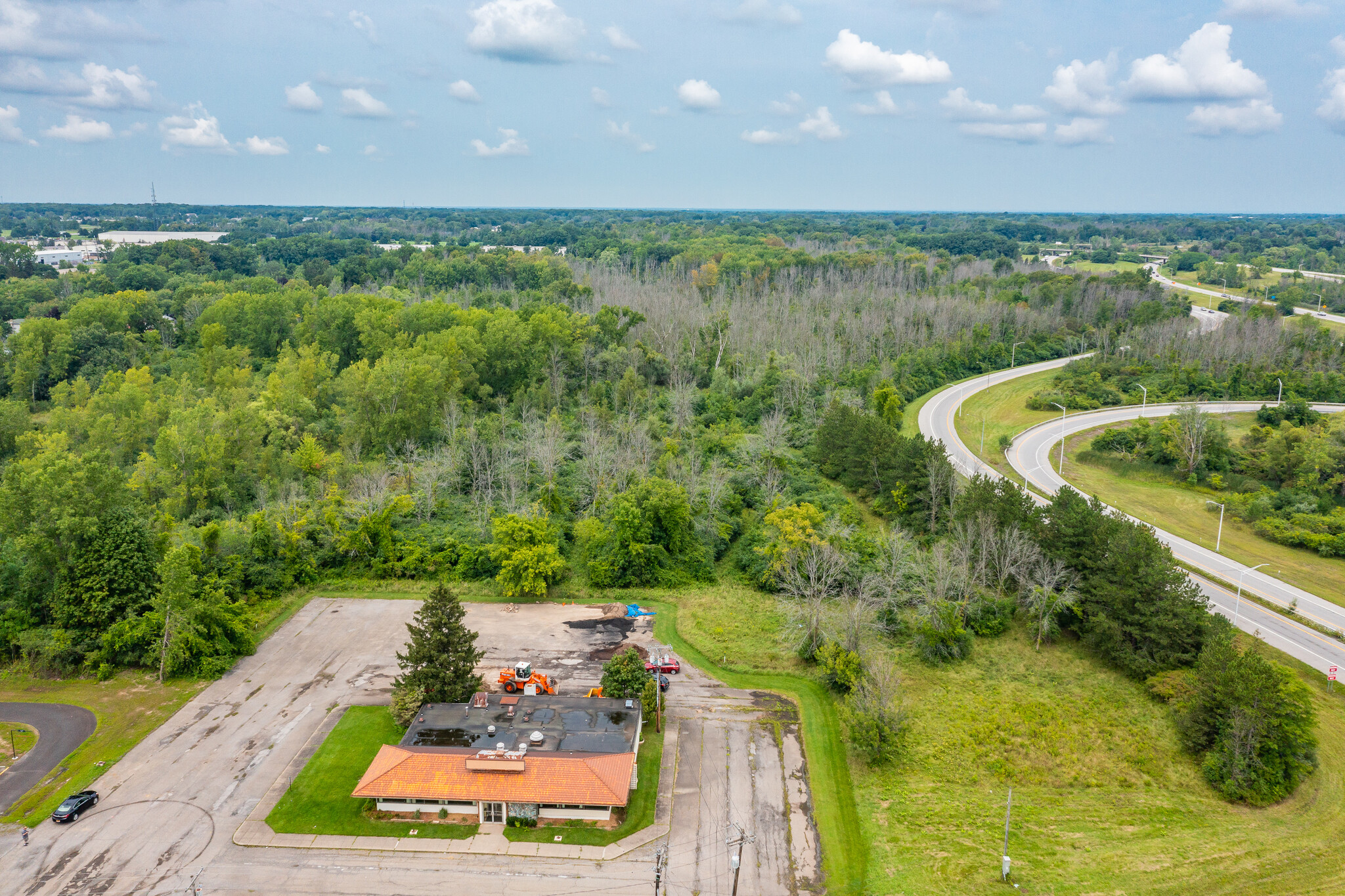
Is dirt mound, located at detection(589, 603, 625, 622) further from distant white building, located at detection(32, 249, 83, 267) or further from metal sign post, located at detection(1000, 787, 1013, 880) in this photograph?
distant white building, located at detection(32, 249, 83, 267)

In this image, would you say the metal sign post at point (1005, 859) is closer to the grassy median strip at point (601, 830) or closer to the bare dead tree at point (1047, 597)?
the grassy median strip at point (601, 830)

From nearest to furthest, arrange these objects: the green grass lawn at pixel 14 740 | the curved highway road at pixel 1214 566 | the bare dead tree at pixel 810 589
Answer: the green grass lawn at pixel 14 740
the bare dead tree at pixel 810 589
the curved highway road at pixel 1214 566

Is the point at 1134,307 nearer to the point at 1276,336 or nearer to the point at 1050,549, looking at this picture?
the point at 1276,336

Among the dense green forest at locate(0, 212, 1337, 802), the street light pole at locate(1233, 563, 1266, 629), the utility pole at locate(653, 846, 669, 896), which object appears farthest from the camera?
the street light pole at locate(1233, 563, 1266, 629)

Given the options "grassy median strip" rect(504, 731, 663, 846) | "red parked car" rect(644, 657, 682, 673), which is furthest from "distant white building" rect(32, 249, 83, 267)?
"grassy median strip" rect(504, 731, 663, 846)

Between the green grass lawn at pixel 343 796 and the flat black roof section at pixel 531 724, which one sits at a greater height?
the flat black roof section at pixel 531 724

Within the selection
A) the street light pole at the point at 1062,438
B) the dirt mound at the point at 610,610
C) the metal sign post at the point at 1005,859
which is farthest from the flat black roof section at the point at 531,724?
the street light pole at the point at 1062,438
